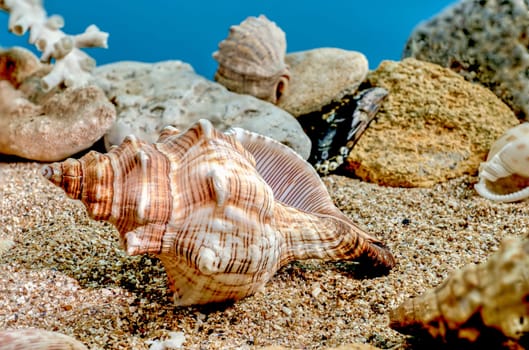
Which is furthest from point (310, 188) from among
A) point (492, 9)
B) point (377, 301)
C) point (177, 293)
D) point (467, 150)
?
point (492, 9)

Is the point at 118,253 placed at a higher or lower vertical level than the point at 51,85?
lower

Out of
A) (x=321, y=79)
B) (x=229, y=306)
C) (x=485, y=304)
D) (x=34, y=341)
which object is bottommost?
(x=229, y=306)

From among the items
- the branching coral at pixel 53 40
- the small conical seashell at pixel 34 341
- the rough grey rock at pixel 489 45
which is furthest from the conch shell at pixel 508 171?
the branching coral at pixel 53 40

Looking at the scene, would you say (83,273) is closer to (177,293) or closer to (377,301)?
(177,293)

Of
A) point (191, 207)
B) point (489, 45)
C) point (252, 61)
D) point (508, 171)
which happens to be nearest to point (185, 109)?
point (252, 61)

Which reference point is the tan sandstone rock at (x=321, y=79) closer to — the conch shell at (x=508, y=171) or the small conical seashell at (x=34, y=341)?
the conch shell at (x=508, y=171)

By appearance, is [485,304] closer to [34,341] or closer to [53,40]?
[34,341]

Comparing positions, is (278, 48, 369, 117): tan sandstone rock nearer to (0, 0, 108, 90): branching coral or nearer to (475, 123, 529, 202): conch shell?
(475, 123, 529, 202): conch shell
